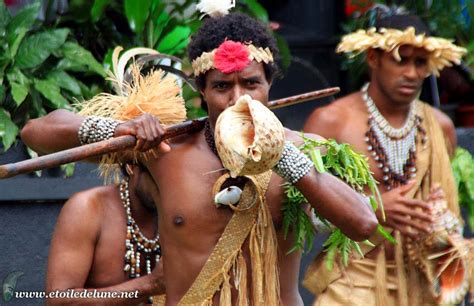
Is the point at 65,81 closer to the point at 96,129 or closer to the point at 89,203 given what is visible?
the point at 89,203

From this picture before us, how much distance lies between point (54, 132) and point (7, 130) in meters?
1.85

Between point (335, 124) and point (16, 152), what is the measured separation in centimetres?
180

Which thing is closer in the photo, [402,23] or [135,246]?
[135,246]

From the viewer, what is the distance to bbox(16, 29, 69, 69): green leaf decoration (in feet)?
23.6

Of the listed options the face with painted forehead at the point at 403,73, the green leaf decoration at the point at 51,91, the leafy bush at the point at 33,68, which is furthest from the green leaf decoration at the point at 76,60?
the face with painted forehead at the point at 403,73

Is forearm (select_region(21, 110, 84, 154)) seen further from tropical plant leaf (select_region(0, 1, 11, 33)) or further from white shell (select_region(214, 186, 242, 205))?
tropical plant leaf (select_region(0, 1, 11, 33))

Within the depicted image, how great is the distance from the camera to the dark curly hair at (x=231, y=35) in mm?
5027

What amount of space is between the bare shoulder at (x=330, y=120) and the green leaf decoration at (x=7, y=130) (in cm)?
160

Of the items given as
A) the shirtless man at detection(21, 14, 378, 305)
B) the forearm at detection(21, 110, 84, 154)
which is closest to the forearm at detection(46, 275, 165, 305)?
the shirtless man at detection(21, 14, 378, 305)

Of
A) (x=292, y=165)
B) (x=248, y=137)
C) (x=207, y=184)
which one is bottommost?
(x=207, y=184)

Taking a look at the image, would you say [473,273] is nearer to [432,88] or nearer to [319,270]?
[319,270]

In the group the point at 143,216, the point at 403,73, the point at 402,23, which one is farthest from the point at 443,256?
the point at 143,216

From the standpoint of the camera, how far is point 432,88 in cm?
853

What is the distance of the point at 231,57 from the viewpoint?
4.90 meters
